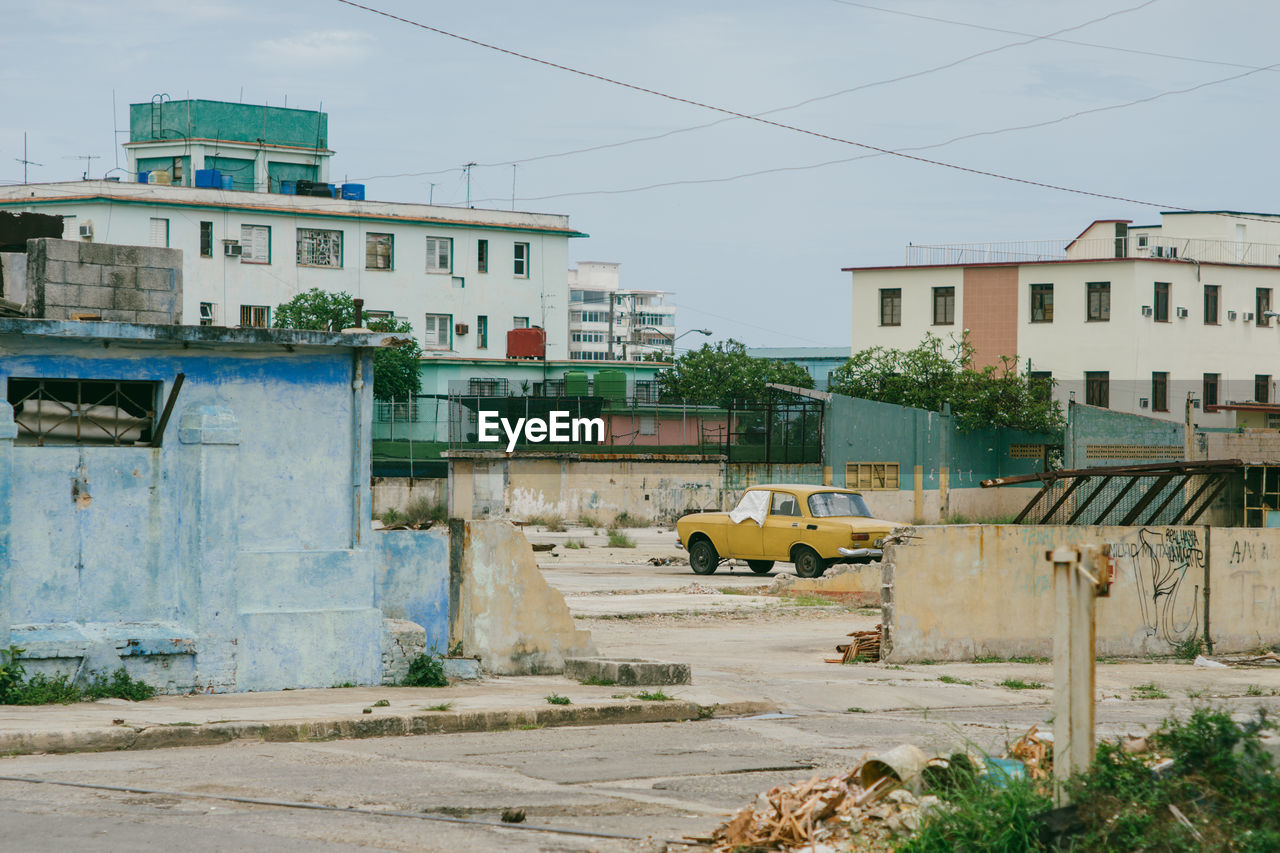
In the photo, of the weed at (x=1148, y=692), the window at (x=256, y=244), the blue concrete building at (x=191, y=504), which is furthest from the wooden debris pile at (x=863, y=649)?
the window at (x=256, y=244)

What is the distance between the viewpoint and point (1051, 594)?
17156 mm

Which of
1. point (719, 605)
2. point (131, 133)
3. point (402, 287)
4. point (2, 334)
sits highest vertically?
point (131, 133)

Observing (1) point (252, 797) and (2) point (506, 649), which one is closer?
(1) point (252, 797)

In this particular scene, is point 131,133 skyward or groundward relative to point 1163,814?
skyward

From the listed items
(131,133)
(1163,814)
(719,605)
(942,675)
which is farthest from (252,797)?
(131,133)

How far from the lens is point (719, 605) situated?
21.7 metres

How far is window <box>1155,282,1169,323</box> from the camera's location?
56.8 meters

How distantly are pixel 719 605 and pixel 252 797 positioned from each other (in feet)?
45.1

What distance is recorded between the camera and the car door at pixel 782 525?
25.9 metres

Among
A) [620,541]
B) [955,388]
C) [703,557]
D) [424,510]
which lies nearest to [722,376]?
[955,388]

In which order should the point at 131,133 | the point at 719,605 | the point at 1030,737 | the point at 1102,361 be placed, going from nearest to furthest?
the point at 1030,737 < the point at 719,605 < the point at 1102,361 < the point at 131,133

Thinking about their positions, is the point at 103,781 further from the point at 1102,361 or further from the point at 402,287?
the point at 402,287

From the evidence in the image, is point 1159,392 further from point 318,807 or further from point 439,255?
point 318,807

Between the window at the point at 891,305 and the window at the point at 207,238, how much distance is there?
28.9 meters
